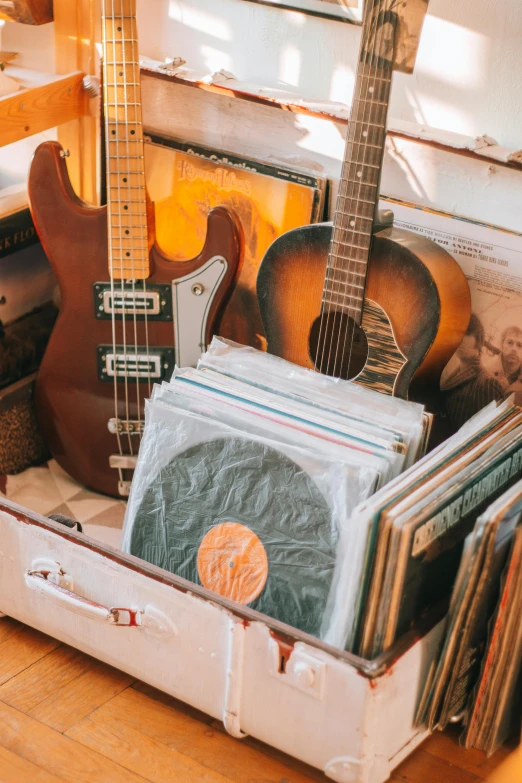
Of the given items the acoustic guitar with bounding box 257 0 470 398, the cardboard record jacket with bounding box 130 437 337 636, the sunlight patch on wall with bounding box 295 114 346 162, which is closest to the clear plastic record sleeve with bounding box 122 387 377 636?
the cardboard record jacket with bounding box 130 437 337 636

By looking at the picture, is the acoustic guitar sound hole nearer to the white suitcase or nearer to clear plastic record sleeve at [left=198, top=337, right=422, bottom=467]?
clear plastic record sleeve at [left=198, top=337, right=422, bottom=467]

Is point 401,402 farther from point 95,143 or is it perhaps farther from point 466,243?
point 95,143

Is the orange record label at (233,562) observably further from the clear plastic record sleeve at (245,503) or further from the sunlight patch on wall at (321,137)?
the sunlight patch on wall at (321,137)

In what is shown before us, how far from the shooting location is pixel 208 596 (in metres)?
0.99

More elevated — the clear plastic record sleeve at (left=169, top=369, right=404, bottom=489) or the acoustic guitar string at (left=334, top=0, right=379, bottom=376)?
the acoustic guitar string at (left=334, top=0, right=379, bottom=376)

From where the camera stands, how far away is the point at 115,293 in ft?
4.48

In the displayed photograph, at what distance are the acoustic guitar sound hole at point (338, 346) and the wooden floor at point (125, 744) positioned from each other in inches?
18.8

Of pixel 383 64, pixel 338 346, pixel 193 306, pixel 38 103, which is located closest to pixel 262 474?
pixel 338 346

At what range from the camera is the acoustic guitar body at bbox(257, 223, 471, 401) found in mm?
1169

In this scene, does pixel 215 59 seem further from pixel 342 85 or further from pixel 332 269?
pixel 332 269

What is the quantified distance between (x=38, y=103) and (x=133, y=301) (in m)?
0.35

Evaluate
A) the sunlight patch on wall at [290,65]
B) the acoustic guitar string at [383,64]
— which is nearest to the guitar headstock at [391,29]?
the acoustic guitar string at [383,64]

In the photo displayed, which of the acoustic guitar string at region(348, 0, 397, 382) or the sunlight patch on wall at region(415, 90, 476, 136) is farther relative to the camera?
the sunlight patch on wall at region(415, 90, 476, 136)

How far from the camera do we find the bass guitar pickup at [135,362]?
54.8 inches
